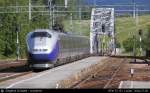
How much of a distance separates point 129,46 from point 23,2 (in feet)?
196

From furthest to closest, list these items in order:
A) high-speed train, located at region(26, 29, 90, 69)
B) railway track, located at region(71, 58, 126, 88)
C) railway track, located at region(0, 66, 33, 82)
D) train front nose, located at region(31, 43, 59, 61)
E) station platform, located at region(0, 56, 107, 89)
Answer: high-speed train, located at region(26, 29, 90, 69) → train front nose, located at region(31, 43, 59, 61) → railway track, located at region(0, 66, 33, 82) → railway track, located at region(71, 58, 126, 88) → station platform, located at region(0, 56, 107, 89)

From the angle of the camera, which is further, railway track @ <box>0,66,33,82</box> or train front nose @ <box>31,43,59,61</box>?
train front nose @ <box>31,43,59,61</box>

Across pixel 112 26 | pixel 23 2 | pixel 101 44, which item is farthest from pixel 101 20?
pixel 23 2

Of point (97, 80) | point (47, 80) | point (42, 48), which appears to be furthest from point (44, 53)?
point (47, 80)

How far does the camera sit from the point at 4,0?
87500 mm

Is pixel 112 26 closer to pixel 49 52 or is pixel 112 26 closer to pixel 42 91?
pixel 49 52

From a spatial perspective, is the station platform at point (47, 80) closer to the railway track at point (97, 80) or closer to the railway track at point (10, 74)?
the railway track at point (97, 80)

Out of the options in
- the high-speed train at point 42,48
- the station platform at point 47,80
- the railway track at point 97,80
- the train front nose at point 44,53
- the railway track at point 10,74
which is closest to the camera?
the station platform at point 47,80

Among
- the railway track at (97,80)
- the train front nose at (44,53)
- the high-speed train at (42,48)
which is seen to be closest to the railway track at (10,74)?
the high-speed train at (42,48)

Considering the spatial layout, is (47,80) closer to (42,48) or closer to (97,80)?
(97,80)

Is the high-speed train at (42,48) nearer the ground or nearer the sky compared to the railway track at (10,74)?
nearer the sky

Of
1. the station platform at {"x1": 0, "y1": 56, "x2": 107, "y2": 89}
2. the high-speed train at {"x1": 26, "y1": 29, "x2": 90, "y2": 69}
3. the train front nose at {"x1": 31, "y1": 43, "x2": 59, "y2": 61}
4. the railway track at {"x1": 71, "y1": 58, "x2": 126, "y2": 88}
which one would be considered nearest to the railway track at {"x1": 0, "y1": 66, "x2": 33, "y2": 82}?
the station platform at {"x1": 0, "y1": 56, "x2": 107, "y2": 89}

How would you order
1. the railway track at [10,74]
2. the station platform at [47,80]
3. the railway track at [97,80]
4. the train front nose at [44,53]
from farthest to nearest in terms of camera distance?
the train front nose at [44,53] < the railway track at [10,74] < the railway track at [97,80] < the station platform at [47,80]

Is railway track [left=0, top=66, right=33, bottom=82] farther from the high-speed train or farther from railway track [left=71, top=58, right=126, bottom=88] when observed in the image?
railway track [left=71, top=58, right=126, bottom=88]
